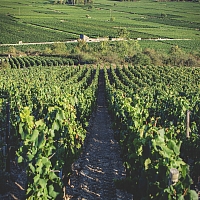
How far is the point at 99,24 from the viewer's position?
105 m

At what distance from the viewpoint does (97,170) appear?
36.8 feet

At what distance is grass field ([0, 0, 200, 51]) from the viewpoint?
274 feet

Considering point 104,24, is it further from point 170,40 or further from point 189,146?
point 189,146

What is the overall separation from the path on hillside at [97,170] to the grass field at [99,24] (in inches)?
2413

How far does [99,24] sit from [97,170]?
96.9 meters

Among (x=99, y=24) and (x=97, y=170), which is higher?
(x=97, y=170)

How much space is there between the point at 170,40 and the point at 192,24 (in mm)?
31098

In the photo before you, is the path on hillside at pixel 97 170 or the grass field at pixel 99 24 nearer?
the path on hillside at pixel 97 170

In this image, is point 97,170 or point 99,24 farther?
point 99,24

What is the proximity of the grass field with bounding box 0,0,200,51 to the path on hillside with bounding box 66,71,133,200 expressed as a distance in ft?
201

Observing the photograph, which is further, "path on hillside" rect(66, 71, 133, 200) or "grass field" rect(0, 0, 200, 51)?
"grass field" rect(0, 0, 200, 51)

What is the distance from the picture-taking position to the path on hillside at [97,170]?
941cm

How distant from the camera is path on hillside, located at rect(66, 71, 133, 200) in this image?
9414 mm

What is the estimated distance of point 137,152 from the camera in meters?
7.89
